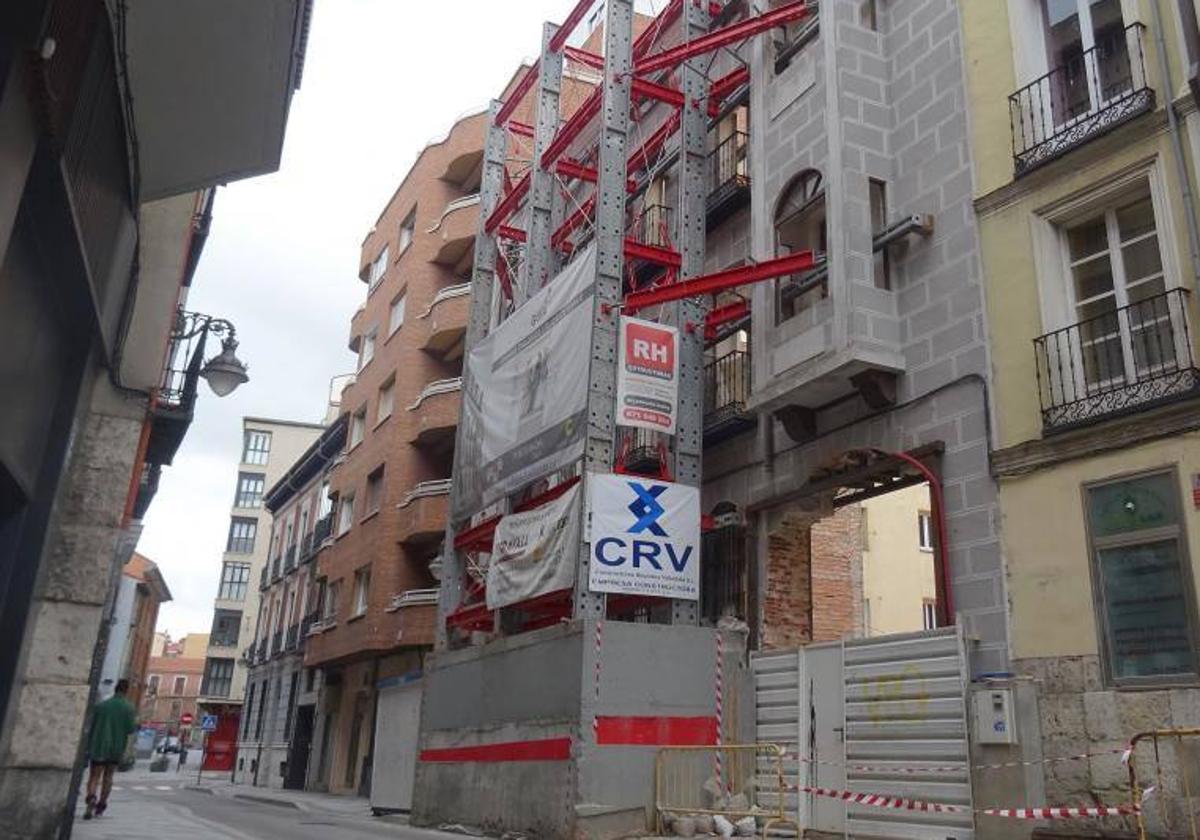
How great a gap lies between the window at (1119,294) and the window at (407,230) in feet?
79.2

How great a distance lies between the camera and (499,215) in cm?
2169

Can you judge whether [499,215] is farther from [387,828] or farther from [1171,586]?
[1171,586]

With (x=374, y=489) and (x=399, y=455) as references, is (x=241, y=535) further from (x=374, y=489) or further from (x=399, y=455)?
(x=399, y=455)

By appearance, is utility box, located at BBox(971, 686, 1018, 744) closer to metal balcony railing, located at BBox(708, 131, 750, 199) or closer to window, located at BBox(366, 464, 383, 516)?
metal balcony railing, located at BBox(708, 131, 750, 199)

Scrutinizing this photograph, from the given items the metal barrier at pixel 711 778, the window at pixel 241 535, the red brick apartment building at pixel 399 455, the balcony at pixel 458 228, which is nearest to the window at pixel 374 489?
the red brick apartment building at pixel 399 455

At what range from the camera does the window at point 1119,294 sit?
948 centimetres

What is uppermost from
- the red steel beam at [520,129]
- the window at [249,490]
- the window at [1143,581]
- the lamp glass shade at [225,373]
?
the window at [249,490]

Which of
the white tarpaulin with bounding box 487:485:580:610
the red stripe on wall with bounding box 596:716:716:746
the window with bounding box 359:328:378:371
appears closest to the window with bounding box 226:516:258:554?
the window with bounding box 359:328:378:371

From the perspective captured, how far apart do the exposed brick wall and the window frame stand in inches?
175

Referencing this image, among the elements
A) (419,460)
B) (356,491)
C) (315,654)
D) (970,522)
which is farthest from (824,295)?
(315,654)

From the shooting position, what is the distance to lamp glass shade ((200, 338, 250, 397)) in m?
12.1

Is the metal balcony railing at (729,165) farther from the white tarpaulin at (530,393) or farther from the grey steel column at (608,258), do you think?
the white tarpaulin at (530,393)

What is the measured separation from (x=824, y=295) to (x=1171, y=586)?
5985mm

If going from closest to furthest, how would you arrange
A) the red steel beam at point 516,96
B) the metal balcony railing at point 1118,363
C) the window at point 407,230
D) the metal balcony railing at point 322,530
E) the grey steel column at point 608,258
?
the metal balcony railing at point 1118,363 < the grey steel column at point 608,258 < the red steel beam at point 516,96 < the window at point 407,230 < the metal balcony railing at point 322,530
